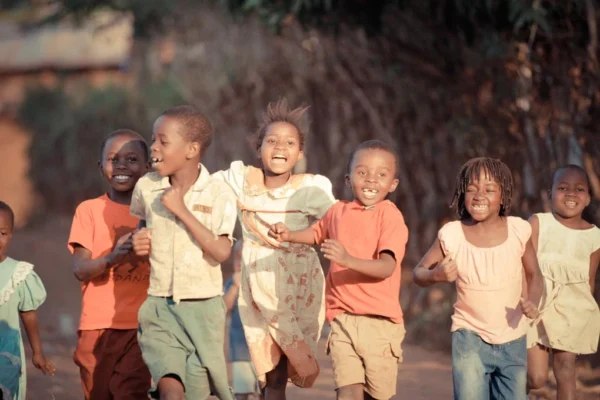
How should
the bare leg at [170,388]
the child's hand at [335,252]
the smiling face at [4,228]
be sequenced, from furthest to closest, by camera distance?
1. the smiling face at [4,228]
2. the bare leg at [170,388]
3. the child's hand at [335,252]

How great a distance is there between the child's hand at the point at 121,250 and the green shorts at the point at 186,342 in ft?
0.97

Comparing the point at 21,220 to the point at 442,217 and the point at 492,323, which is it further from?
the point at 492,323

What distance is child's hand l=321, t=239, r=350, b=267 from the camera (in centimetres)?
527

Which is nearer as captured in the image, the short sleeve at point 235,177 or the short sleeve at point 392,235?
the short sleeve at point 392,235

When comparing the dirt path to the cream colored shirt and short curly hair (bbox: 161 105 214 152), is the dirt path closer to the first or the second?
the cream colored shirt

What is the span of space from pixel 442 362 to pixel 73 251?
4.75 metres

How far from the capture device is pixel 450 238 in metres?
5.68

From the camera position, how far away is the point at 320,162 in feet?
47.7

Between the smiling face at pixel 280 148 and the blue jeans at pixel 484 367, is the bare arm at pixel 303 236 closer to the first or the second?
the smiling face at pixel 280 148

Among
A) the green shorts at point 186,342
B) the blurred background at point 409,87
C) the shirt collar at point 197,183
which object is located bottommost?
the green shorts at point 186,342

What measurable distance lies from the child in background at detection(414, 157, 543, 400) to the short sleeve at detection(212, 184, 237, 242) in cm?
98

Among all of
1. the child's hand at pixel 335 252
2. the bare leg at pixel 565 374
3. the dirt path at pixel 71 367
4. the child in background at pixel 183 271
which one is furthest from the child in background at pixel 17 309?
the bare leg at pixel 565 374

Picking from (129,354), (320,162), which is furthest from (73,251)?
(320,162)

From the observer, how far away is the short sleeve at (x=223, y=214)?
5.52 meters
